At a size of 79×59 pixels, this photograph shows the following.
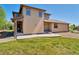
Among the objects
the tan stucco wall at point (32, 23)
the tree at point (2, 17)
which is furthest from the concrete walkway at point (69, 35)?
the tree at point (2, 17)

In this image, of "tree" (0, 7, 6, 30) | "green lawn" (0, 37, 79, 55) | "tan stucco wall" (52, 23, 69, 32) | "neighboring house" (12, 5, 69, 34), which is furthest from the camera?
"neighboring house" (12, 5, 69, 34)

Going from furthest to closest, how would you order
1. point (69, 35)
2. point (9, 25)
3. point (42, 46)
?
point (9, 25) → point (69, 35) → point (42, 46)

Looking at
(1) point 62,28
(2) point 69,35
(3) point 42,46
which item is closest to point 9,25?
(3) point 42,46

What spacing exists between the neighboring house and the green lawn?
0.50m

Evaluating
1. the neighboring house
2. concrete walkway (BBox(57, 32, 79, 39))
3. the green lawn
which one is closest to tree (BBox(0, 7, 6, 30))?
the neighboring house

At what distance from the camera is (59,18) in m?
5.18

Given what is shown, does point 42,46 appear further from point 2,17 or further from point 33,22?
point 2,17

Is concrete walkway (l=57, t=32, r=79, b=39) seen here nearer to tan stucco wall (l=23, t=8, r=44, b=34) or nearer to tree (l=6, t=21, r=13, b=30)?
tan stucco wall (l=23, t=8, r=44, b=34)

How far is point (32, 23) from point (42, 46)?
1362mm

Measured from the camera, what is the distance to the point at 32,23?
5781 millimetres

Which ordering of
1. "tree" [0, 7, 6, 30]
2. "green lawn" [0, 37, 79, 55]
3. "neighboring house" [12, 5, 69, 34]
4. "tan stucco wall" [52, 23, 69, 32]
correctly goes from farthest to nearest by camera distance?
1. "neighboring house" [12, 5, 69, 34]
2. "tan stucco wall" [52, 23, 69, 32]
3. "tree" [0, 7, 6, 30]
4. "green lawn" [0, 37, 79, 55]

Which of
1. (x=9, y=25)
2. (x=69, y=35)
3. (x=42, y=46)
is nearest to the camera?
(x=42, y=46)

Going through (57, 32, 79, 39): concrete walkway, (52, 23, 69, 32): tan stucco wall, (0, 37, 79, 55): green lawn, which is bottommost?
(0, 37, 79, 55): green lawn

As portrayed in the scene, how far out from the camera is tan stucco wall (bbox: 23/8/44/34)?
5.62m
